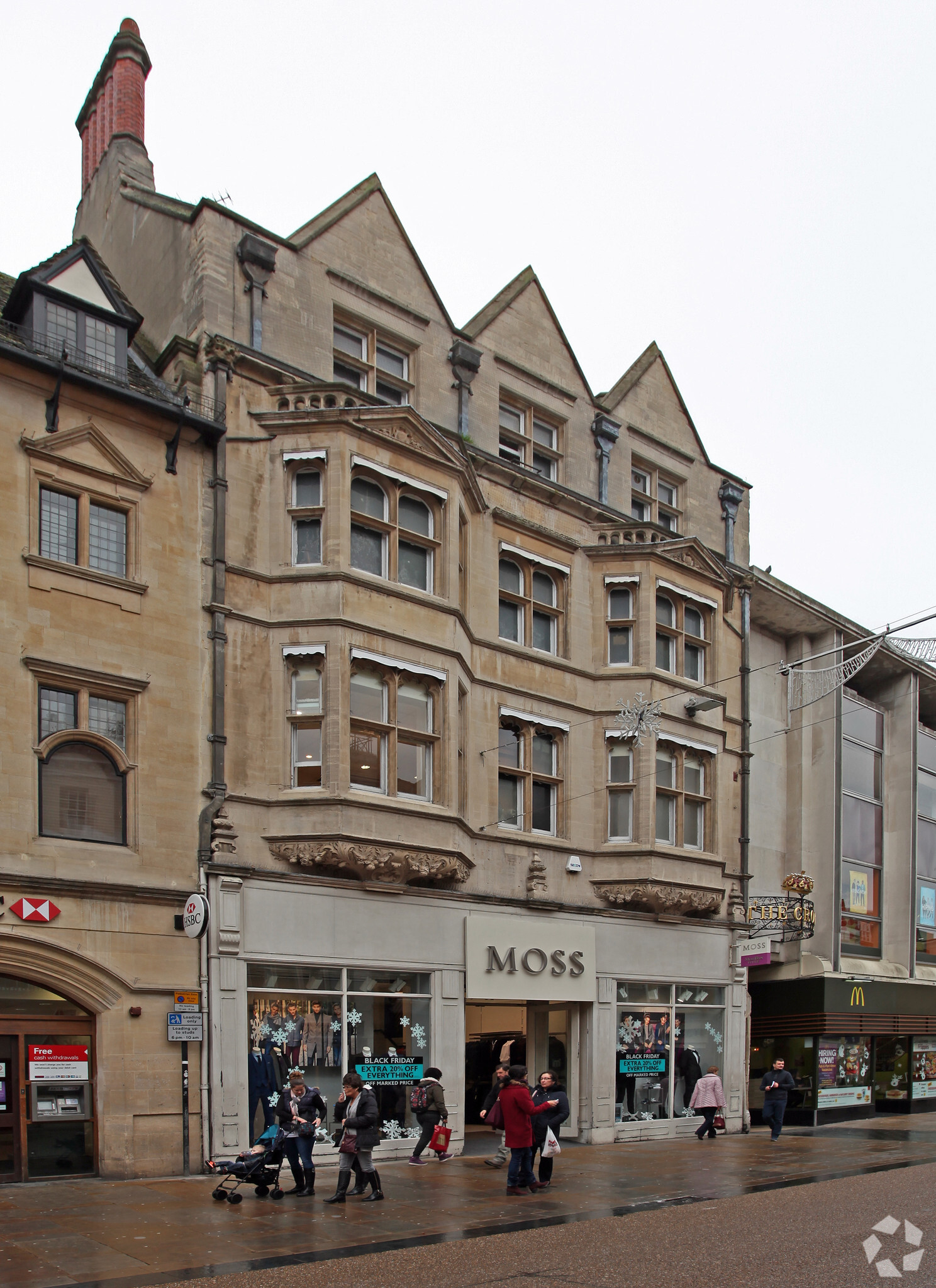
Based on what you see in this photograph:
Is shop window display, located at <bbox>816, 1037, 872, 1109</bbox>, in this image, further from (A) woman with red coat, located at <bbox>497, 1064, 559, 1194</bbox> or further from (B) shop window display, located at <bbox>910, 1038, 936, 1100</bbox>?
(A) woman with red coat, located at <bbox>497, 1064, 559, 1194</bbox>

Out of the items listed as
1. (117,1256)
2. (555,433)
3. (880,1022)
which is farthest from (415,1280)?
(880,1022)

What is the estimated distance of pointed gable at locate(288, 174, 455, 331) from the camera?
23.1m

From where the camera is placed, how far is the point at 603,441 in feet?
90.8

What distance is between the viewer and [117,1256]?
38.2 feet

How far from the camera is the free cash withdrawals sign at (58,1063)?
663 inches

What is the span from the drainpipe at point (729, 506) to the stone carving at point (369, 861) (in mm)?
12485

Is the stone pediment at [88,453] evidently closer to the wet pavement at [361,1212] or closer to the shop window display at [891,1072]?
the wet pavement at [361,1212]

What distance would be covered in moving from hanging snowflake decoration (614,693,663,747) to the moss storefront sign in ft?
12.8

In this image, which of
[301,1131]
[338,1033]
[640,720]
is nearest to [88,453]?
[338,1033]

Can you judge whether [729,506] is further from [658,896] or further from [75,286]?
[75,286]

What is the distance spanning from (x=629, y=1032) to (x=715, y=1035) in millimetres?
2944

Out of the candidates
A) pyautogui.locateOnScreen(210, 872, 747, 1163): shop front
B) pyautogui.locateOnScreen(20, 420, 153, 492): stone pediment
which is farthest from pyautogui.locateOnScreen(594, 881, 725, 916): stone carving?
pyautogui.locateOnScreen(20, 420, 153, 492): stone pediment

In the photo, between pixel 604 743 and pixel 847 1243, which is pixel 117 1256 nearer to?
pixel 847 1243

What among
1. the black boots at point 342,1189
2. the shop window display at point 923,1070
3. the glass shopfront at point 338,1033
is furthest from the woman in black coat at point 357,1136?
the shop window display at point 923,1070
